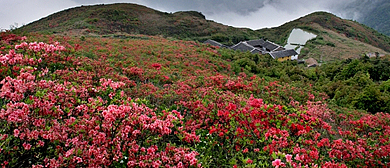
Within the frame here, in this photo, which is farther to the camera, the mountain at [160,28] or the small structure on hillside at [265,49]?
the small structure on hillside at [265,49]

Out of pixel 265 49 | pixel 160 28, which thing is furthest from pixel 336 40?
pixel 160 28

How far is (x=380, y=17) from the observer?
126625mm

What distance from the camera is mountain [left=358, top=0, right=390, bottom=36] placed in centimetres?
11339

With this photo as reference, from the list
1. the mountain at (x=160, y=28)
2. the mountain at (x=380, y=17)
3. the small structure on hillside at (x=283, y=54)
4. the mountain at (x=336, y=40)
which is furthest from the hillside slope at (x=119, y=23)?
the mountain at (x=380, y=17)

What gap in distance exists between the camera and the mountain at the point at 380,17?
113 meters

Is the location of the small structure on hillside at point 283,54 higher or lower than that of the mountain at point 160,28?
lower

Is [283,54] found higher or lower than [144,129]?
higher

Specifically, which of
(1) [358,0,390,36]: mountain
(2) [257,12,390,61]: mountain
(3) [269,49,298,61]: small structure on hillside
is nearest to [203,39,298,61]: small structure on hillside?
(3) [269,49,298,61]: small structure on hillside

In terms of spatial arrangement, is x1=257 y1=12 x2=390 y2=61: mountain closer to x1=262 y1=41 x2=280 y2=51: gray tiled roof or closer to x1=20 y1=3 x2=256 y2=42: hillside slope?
x1=262 y1=41 x2=280 y2=51: gray tiled roof

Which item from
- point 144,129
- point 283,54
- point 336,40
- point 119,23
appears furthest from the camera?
point 336,40

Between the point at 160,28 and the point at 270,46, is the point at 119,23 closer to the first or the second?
the point at 160,28

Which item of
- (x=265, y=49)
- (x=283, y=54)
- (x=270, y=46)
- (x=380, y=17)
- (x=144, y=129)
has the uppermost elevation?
(x=380, y=17)

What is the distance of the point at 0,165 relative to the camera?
2.37 meters

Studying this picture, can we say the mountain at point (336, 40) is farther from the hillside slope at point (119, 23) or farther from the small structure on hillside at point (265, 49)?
the hillside slope at point (119, 23)
